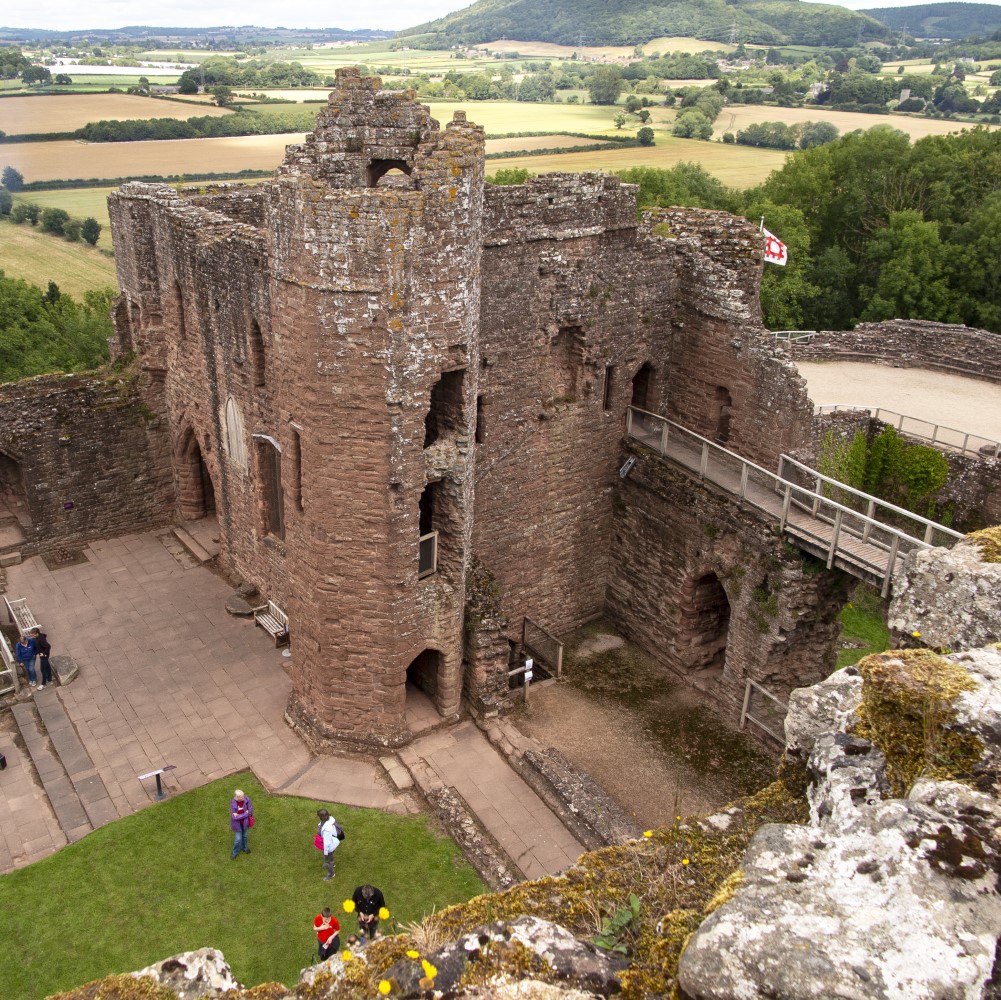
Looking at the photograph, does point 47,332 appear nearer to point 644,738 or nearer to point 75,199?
point 75,199

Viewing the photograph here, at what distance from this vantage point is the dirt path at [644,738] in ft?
44.6

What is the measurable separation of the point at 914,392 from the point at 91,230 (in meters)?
35.9

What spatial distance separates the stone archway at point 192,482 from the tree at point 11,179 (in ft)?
90.4

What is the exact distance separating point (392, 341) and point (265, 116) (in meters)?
35.0

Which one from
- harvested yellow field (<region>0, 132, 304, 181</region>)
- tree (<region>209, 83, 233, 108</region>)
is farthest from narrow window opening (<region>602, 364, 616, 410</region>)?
tree (<region>209, 83, 233, 108</region>)

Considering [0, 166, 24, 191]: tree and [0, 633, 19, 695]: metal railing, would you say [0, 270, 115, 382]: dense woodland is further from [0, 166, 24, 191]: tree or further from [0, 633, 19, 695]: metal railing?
[0, 633, 19, 695]: metal railing

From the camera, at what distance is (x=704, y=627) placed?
16453mm

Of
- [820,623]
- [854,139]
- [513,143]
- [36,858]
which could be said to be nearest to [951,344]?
[820,623]

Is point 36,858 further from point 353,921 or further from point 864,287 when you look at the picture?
point 864,287

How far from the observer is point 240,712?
14.7 m

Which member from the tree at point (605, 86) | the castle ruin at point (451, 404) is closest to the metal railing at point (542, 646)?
the castle ruin at point (451, 404)

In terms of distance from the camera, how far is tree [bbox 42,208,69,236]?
4144 centimetres

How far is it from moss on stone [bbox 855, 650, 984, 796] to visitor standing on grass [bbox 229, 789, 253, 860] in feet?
28.8

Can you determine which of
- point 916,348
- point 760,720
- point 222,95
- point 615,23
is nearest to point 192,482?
point 760,720
